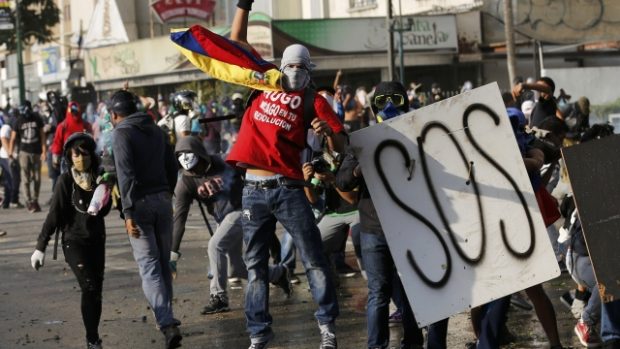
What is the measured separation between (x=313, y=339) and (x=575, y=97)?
42.3 feet

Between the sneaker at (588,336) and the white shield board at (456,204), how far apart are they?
152 centimetres

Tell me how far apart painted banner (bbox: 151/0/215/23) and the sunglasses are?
116 ft

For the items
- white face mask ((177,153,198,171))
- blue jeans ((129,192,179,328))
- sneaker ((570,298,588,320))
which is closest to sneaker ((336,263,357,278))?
white face mask ((177,153,198,171))

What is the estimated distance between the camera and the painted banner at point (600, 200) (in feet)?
20.7

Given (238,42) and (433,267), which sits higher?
(238,42)

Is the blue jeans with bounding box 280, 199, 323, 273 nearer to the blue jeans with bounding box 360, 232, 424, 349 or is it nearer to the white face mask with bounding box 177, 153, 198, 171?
the white face mask with bounding box 177, 153, 198, 171

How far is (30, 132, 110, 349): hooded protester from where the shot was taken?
7.93m

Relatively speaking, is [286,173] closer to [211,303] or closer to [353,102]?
[211,303]

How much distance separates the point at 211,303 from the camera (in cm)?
952

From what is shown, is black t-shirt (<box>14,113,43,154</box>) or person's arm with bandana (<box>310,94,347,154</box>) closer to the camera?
person's arm with bandana (<box>310,94,347,154</box>)

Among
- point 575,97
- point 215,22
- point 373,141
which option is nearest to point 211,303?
point 373,141

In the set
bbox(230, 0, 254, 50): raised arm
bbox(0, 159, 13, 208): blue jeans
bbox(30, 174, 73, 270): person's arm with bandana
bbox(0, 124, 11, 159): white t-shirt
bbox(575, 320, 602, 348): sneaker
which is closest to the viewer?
bbox(230, 0, 254, 50): raised arm

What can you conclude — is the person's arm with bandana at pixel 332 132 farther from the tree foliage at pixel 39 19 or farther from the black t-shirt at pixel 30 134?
the tree foliage at pixel 39 19

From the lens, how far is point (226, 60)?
677 cm
